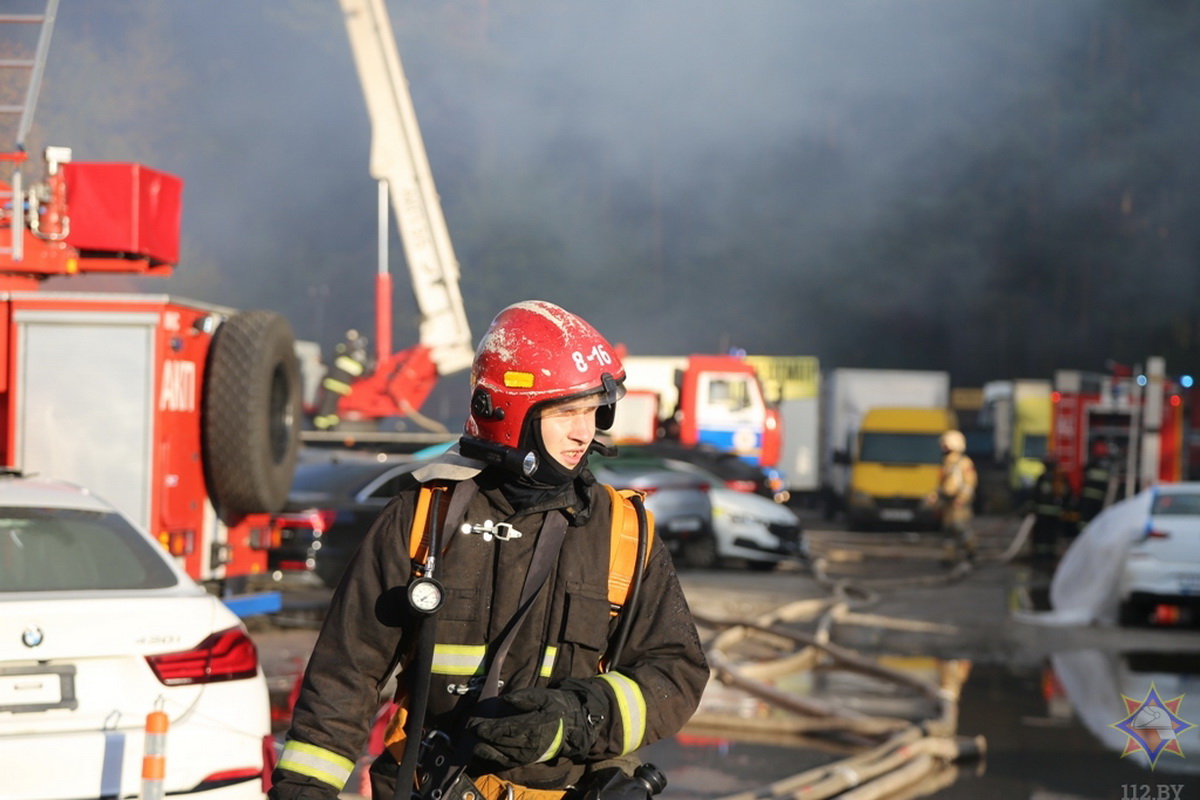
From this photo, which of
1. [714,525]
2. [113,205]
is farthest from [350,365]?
[113,205]

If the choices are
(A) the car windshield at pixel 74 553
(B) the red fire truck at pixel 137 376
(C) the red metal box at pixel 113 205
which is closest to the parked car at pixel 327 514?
(B) the red fire truck at pixel 137 376

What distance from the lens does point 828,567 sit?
17719mm

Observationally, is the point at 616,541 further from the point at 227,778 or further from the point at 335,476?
the point at 335,476

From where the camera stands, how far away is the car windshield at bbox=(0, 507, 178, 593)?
460 cm

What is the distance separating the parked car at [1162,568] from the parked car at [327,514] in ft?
19.1

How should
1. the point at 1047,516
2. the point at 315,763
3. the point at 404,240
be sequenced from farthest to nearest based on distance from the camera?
the point at 404,240 < the point at 1047,516 < the point at 315,763

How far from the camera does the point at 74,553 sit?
479 cm

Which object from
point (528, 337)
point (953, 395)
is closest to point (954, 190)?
point (953, 395)

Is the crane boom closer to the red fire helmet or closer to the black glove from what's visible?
the red fire helmet

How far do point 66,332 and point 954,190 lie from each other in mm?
39125

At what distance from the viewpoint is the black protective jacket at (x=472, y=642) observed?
238cm

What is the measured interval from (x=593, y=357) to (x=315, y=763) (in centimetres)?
82

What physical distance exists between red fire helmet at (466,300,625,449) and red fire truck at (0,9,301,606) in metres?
4.81

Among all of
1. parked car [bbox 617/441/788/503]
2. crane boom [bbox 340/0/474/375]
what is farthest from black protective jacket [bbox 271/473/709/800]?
crane boom [bbox 340/0/474/375]
